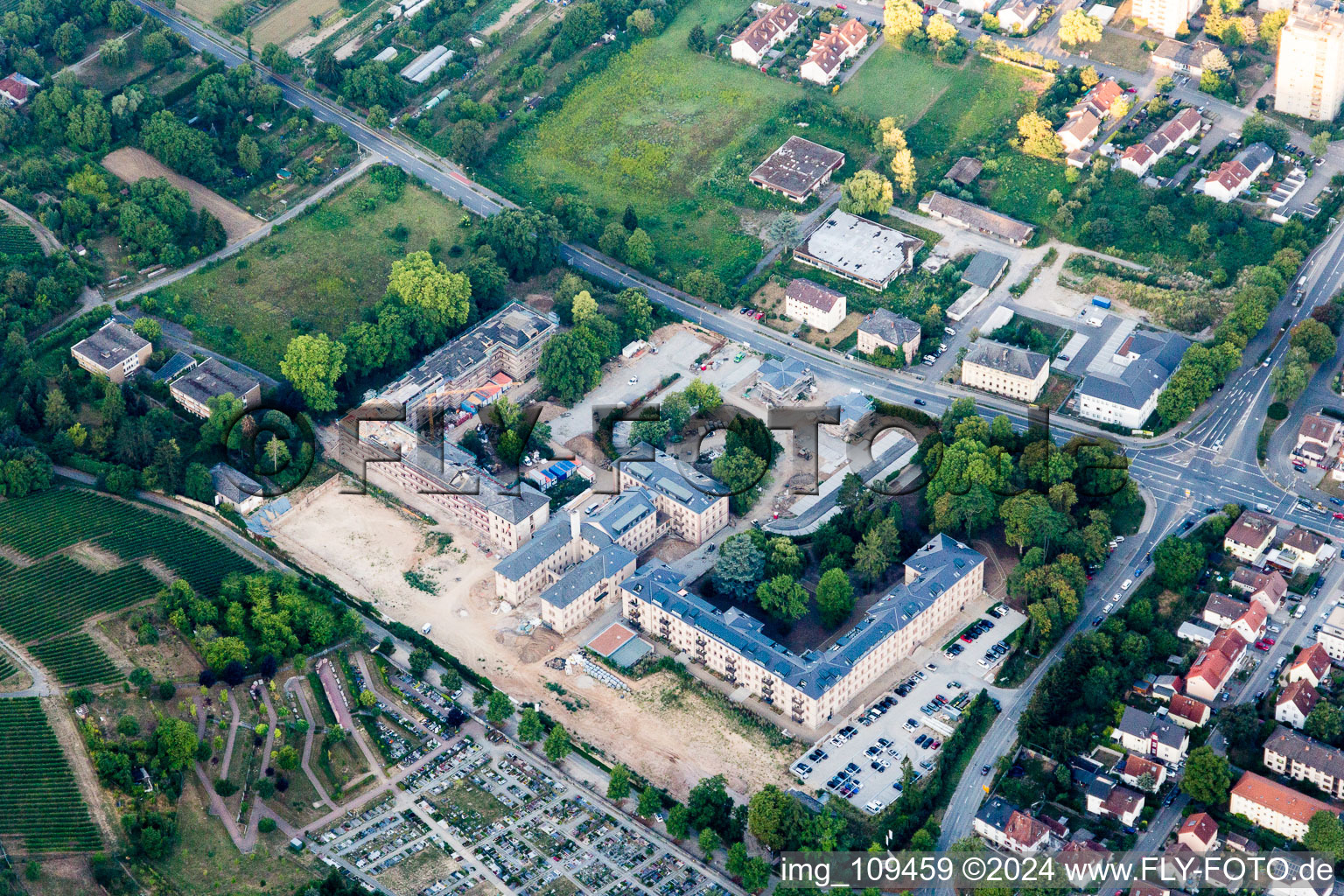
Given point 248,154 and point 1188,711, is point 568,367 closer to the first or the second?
point 248,154

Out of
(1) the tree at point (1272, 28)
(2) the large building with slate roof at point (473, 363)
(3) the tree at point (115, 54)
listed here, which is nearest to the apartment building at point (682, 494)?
(2) the large building with slate roof at point (473, 363)

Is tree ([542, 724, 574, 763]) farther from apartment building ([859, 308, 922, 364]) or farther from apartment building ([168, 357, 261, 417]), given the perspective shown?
apartment building ([859, 308, 922, 364])

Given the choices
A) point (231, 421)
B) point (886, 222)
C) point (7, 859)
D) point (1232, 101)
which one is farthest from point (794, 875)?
point (1232, 101)

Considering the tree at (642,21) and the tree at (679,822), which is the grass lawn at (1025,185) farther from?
the tree at (679,822)

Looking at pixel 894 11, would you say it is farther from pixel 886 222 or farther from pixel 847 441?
pixel 847 441

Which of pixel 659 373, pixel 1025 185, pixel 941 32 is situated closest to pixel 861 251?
pixel 1025 185

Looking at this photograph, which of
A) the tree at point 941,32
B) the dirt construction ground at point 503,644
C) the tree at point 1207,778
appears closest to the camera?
the tree at point 1207,778
